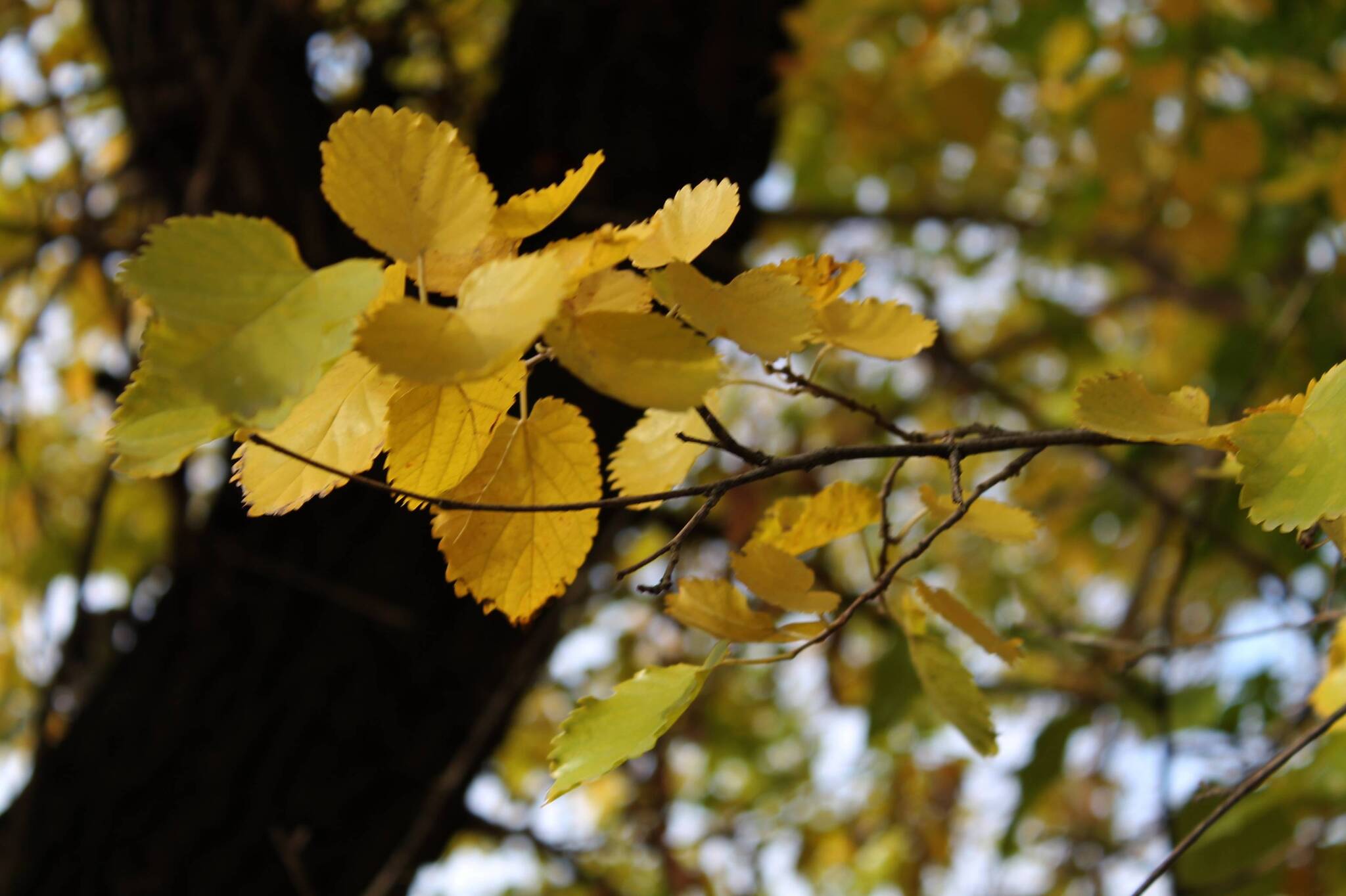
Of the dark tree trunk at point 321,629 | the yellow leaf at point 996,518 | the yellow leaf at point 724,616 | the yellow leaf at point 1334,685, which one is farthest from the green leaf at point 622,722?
the dark tree trunk at point 321,629

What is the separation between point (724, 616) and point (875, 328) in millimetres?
141

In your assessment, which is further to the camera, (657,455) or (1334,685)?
(1334,685)

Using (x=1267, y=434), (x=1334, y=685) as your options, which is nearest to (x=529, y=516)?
(x=1267, y=434)

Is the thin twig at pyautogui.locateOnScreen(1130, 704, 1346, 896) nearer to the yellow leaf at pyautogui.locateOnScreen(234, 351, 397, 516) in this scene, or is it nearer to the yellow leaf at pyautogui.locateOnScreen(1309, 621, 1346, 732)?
the yellow leaf at pyautogui.locateOnScreen(1309, 621, 1346, 732)

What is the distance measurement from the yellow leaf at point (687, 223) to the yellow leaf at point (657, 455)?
0.27ft

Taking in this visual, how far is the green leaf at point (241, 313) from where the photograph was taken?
0.96ft

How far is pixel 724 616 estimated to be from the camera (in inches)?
18.0

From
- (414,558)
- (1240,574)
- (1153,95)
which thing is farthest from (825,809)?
(1153,95)

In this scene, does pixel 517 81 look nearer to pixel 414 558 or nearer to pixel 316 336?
pixel 414 558

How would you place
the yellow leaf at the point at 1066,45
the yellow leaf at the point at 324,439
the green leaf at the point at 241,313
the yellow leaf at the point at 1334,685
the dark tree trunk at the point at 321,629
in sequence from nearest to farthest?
the green leaf at the point at 241,313
the yellow leaf at the point at 324,439
the yellow leaf at the point at 1334,685
the dark tree trunk at the point at 321,629
the yellow leaf at the point at 1066,45

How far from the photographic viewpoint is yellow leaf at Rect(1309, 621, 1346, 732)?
584 mm

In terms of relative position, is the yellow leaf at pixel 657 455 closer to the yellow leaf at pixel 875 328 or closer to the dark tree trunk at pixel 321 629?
the yellow leaf at pixel 875 328

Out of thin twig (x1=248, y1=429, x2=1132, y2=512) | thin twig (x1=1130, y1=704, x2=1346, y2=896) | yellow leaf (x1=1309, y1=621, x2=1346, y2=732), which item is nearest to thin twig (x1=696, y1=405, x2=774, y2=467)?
thin twig (x1=248, y1=429, x2=1132, y2=512)

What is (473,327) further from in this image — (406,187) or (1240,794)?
(1240,794)
